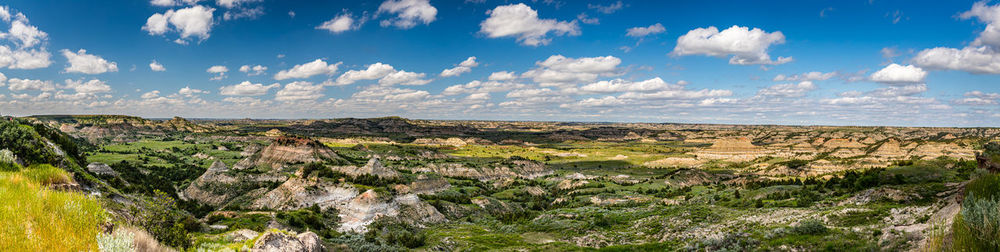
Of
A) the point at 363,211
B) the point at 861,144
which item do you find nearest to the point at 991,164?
the point at 363,211

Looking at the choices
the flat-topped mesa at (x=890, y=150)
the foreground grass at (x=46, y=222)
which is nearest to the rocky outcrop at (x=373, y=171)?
the foreground grass at (x=46, y=222)

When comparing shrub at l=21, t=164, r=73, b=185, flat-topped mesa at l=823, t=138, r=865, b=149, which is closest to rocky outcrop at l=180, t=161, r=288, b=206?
shrub at l=21, t=164, r=73, b=185

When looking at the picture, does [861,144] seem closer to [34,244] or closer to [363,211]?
[363,211]

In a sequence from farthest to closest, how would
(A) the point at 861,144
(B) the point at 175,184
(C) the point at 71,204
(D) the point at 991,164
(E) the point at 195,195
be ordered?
(A) the point at 861,144 → (B) the point at 175,184 → (E) the point at 195,195 → (D) the point at 991,164 → (C) the point at 71,204

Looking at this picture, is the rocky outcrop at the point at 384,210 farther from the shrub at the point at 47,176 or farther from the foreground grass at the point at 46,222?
the foreground grass at the point at 46,222

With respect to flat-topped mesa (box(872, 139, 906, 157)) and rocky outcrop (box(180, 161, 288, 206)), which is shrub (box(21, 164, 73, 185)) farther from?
flat-topped mesa (box(872, 139, 906, 157))

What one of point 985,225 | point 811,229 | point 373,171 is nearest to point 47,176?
point 985,225
